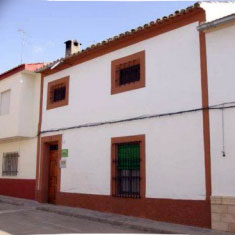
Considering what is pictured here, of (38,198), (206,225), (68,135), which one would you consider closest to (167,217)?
(206,225)

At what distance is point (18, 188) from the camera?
13.4 metres

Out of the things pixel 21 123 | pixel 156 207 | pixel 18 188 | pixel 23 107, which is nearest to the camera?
pixel 156 207

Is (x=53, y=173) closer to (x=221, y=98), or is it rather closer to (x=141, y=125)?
(x=141, y=125)

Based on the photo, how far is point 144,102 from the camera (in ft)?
30.2

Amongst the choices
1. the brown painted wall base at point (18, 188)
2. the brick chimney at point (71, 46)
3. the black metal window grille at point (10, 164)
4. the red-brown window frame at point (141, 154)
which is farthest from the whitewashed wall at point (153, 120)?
the black metal window grille at point (10, 164)

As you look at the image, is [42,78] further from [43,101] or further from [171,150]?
[171,150]

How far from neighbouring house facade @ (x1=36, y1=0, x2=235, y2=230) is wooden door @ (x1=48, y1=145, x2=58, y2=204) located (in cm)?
7

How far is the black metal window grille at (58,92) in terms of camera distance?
39.8 ft

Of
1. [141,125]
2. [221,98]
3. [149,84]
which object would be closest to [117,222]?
[141,125]

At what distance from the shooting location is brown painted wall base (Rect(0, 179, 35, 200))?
12.8 metres

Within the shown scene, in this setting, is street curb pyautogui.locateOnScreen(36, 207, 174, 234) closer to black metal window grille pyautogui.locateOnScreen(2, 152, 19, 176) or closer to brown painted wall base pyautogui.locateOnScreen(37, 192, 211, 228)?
brown painted wall base pyautogui.locateOnScreen(37, 192, 211, 228)

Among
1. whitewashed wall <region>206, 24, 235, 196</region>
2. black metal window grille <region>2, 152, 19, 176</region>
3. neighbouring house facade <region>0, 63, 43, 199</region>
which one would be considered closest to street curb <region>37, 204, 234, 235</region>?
whitewashed wall <region>206, 24, 235, 196</region>

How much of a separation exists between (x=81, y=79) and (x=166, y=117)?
3734 mm

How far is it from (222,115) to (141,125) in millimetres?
2281
